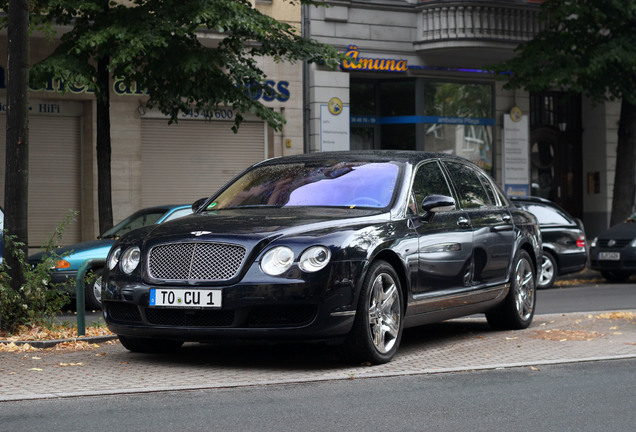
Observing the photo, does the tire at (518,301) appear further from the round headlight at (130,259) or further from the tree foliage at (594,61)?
the tree foliage at (594,61)

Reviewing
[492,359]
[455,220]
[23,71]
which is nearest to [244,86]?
[23,71]

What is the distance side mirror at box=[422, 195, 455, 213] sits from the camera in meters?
8.20

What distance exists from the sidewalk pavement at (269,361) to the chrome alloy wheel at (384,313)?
181 millimetres

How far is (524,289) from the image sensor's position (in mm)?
10273

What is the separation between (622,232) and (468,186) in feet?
34.7

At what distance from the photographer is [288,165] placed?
8.84 meters

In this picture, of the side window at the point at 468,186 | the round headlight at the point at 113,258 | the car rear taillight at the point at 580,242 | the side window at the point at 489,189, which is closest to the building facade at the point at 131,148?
the car rear taillight at the point at 580,242

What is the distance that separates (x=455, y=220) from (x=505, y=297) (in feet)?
4.34

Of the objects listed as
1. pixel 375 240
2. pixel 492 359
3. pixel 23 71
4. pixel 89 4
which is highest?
pixel 89 4

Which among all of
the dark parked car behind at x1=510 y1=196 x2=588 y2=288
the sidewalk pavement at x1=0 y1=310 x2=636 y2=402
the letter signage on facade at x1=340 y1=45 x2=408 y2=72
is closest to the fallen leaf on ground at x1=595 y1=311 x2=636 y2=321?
the sidewalk pavement at x1=0 y1=310 x2=636 y2=402

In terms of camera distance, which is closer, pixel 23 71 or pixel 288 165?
pixel 288 165

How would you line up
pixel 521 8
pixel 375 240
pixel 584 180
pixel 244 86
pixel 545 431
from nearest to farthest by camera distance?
pixel 545 431
pixel 375 240
pixel 244 86
pixel 521 8
pixel 584 180

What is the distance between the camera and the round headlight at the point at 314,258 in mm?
7062

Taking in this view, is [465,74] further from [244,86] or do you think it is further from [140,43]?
[140,43]
